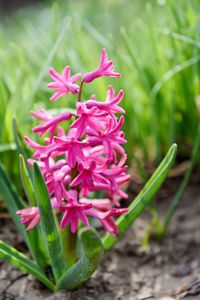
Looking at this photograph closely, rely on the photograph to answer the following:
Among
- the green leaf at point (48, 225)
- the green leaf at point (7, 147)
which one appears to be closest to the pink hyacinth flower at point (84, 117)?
the green leaf at point (48, 225)

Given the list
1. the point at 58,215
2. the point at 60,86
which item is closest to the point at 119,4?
the point at 58,215

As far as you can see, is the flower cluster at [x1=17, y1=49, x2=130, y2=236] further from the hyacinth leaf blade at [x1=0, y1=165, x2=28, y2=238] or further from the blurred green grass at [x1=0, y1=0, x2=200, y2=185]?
the blurred green grass at [x1=0, y1=0, x2=200, y2=185]

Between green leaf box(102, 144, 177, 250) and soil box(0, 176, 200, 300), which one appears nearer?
green leaf box(102, 144, 177, 250)

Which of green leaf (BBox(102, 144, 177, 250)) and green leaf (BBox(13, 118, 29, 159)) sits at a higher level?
green leaf (BBox(13, 118, 29, 159))


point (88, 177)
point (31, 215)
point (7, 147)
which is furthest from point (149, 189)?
point (7, 147)

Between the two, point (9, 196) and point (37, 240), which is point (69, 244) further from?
point (9, 196)

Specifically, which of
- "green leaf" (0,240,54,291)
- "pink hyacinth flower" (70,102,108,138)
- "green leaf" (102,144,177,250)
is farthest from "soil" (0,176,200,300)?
"pink hyacinth flower" (70,102,108,138)
